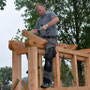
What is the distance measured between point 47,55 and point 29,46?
494mm

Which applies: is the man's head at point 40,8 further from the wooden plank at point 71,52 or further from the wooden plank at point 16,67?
the wooden plank at point 16,67

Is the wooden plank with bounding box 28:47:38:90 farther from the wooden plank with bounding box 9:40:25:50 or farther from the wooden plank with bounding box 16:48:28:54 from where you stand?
the wooden plank with bounding box 9:40:25:50

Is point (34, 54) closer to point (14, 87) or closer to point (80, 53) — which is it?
point (14, 87)

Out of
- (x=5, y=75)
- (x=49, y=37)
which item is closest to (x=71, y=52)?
(x=49, y=37)

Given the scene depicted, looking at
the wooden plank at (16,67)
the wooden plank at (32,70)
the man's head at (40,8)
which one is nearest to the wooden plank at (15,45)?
the wooden plank at (16,67)

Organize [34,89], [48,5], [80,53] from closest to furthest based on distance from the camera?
[34,89] → [80,53] → [48,5]

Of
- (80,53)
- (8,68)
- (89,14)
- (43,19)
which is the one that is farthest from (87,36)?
(8,68)

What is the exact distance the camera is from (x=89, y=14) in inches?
739

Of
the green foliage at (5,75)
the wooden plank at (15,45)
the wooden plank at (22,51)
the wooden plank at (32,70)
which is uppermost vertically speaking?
the wooden plank at (15,45)

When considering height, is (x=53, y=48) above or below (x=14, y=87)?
above

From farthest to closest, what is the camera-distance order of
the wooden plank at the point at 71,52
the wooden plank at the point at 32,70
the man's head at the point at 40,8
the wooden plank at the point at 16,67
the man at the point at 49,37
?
the wooden plank at the point at 71,52
the wooden plank at the point at 16,67
the man's head at the point at 40,8
the man at the point at 49,37
the wooden plank at the point at 32,70

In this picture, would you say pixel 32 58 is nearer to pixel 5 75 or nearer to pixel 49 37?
pixel 49 37

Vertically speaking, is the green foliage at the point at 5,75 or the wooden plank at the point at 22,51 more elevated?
the wooden plank at the point at 22,51

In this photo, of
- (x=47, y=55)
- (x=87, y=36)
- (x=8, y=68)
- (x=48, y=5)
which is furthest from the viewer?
(x=8, y=68)
